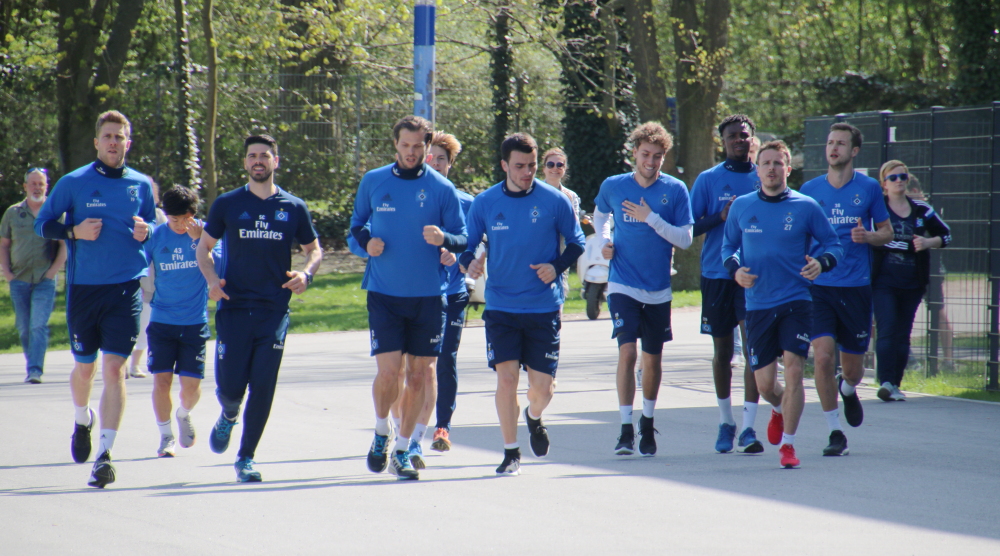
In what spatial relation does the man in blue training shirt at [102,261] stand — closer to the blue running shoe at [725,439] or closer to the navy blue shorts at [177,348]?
the navy blue shorts at [177,348]

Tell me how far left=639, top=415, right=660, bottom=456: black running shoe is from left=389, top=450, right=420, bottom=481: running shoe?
5.34 ft

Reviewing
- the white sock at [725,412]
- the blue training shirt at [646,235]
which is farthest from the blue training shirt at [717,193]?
the white sock at [725,412]

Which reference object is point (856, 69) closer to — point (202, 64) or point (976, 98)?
point (976, 98)

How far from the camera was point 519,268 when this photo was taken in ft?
23.2

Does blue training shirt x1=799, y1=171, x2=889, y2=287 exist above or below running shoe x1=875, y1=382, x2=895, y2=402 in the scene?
above

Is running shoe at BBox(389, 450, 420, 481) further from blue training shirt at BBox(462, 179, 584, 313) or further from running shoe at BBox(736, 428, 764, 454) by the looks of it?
running shoe at BBox(736, 428, 764, 454)

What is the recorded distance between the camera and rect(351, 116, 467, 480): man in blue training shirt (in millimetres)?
6969

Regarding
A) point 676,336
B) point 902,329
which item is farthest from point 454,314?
point 676,336

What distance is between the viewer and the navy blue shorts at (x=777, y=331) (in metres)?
7.29

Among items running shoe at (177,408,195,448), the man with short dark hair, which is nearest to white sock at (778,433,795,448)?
running shoe at (177,408,195,448)

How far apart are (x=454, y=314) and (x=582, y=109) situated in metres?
17.2

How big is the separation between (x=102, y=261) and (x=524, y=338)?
2761mm

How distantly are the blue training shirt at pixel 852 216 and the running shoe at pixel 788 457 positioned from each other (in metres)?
1.49

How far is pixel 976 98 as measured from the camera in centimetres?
2483
